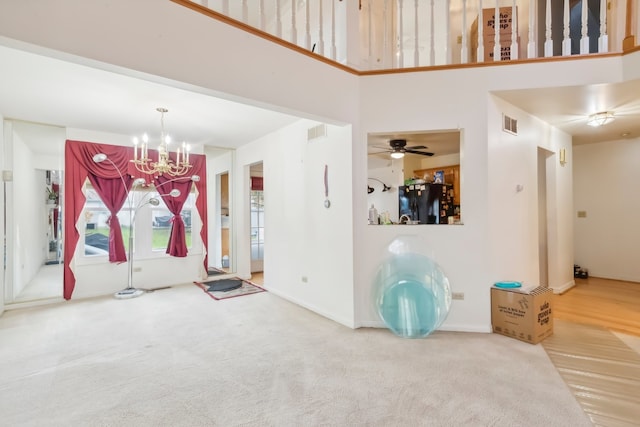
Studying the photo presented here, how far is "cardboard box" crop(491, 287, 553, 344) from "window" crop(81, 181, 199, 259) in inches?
200

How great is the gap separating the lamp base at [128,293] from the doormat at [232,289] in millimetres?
933

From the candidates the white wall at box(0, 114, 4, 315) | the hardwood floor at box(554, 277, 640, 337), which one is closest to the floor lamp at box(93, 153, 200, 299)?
the white wall at box(0, 114, 4, 315)

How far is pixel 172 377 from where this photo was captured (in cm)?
235

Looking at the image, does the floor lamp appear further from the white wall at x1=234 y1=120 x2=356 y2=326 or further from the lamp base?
the white wall at x1=234 y1=120 x2=356 y2=326

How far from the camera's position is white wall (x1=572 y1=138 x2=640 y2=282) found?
5.12 metres

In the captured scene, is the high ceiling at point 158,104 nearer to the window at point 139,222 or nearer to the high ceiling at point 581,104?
the high ceiling at point 581,104

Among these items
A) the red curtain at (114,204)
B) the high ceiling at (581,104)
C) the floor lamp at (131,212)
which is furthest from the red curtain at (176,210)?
the high ceiling at (581,104)

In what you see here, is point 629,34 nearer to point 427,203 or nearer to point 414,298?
point 427,203

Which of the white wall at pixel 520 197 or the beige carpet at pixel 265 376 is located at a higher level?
the white wall at pixel 520 197

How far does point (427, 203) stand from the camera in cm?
370

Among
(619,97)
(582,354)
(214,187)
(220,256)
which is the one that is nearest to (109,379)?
(582,354)

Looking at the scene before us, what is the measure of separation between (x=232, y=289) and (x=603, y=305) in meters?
5.40

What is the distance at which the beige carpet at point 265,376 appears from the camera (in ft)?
6.20

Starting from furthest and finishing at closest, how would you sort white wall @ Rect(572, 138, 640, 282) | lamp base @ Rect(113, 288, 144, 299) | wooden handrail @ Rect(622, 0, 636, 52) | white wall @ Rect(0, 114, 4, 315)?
white wall @ Rect(572, 138, 640, 282)
lamp base @ Rect(113, 288, 144, 299)
white wall @ Rect(0, 114, 4, 315)
wooden handrail @ Rect(622, 0, 636, 52)
